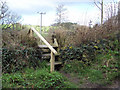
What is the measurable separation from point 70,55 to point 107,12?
12.4ft

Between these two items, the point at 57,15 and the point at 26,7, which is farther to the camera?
the point at 57,15

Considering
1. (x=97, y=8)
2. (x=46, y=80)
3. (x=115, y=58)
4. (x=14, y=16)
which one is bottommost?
(x=46, y=80)

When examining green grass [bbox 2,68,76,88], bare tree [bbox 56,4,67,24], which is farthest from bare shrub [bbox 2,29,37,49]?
bare tree [bbox 56,4,67,24]

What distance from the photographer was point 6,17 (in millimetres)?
7613

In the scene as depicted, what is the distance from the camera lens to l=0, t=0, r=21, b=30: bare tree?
712cm

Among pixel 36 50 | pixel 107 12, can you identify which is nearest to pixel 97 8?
pixel 107 12

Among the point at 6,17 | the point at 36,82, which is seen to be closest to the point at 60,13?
the point at 6,17

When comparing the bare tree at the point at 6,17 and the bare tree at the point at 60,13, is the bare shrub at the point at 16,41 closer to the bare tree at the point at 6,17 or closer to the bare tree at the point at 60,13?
the bare tree at the point at 6,17

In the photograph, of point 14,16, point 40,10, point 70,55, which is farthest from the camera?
point 40,10

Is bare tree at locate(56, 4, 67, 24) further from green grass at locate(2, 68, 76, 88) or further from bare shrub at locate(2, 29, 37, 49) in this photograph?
green grass at locate(2, 68, 76, 88)

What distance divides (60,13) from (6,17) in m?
3.34

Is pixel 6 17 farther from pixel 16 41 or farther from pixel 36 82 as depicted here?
pixel 36 82

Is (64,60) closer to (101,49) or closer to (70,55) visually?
(70,55)

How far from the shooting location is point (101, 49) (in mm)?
5039
